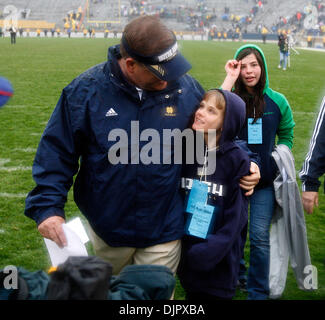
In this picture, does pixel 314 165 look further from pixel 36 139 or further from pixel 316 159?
pixel 36 139

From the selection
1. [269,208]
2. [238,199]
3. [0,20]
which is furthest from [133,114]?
[0,20]

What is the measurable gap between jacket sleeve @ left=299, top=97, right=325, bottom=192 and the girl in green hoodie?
27cm

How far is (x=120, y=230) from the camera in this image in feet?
7.64

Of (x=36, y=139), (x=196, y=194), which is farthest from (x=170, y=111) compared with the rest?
(x=36, y=139)

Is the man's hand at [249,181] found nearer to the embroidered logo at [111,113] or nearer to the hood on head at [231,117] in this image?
the hood on head at [231,117]

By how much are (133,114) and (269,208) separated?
1507 mm

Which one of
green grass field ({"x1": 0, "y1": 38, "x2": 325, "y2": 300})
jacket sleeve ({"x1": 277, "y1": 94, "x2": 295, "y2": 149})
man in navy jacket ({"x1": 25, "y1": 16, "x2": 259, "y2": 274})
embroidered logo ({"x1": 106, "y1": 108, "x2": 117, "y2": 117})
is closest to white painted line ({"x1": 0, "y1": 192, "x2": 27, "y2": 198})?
green grass field ({"x1": 0, "y1": 38, "x2": 325, "y2": 300})

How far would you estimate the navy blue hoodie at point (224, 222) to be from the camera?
2344 mm

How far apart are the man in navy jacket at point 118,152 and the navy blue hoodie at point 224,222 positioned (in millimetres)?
149

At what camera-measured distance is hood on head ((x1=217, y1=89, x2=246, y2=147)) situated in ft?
7.84

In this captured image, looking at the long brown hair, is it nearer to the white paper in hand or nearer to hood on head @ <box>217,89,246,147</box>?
hood on head @ <box>217,89,246,147</box>

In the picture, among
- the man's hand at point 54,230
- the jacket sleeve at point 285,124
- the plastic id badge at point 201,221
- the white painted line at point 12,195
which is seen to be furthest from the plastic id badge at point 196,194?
the white painted line at point 12,195

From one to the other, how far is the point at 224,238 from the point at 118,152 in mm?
653

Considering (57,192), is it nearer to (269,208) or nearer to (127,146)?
(127,146)
